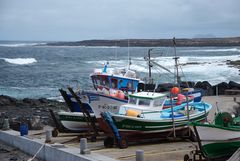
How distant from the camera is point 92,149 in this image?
14148mm

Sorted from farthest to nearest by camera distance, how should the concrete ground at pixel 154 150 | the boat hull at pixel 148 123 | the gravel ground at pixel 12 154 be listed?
the boat hull at pixel 148 123, the gravel ground at pixel 12 154, the concrete ground at pixel 154 150

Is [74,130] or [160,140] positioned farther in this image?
[74,130]

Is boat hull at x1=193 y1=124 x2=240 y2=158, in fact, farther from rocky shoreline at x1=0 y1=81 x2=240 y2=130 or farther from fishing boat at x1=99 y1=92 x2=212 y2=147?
rocky shoreline at x1=0 y1=81 x2=240 y2=130

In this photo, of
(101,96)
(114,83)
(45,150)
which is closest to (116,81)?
(114,83)

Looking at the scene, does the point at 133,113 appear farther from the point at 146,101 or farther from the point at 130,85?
the point at 130,85

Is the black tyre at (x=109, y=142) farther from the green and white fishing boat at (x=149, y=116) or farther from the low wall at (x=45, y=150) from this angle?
the low wall at (x=45, y=150)

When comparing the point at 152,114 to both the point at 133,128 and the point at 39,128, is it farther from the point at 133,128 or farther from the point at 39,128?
the point at 39,128

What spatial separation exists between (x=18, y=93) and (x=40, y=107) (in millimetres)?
12189

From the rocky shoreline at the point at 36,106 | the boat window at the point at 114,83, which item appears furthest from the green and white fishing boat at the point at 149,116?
the rocky shoreline at the point at 36,106

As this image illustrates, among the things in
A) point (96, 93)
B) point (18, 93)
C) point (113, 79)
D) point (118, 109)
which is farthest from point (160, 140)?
point (18, 93)

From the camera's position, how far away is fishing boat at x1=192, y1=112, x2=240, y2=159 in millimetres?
11703

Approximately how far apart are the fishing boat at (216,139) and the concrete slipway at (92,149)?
1.01m

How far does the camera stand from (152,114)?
1540 cm

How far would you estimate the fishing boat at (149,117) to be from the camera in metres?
14.8
